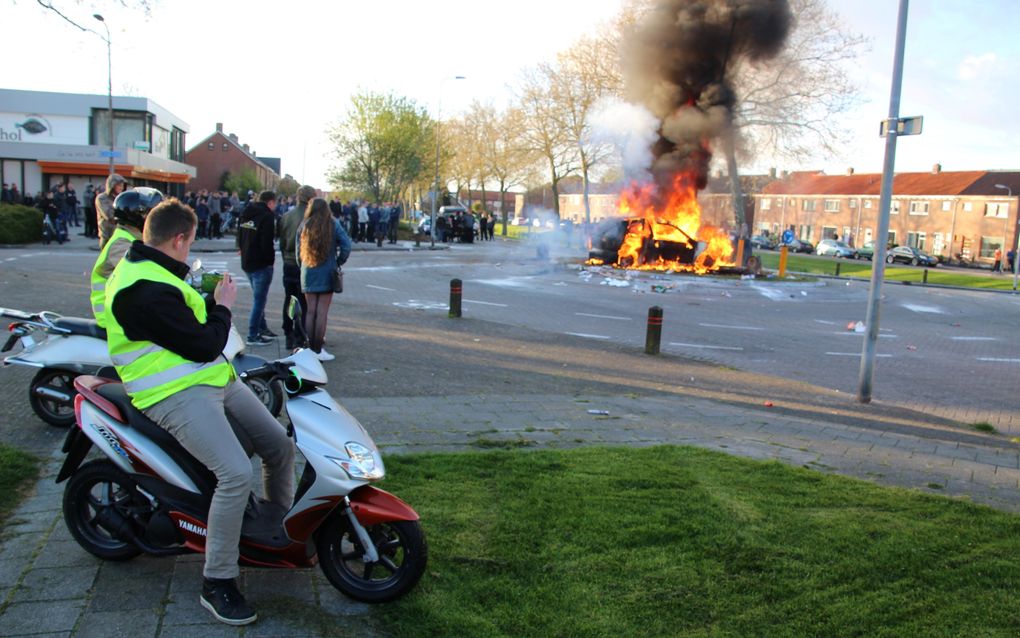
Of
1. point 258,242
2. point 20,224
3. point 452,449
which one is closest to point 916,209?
point 20,224

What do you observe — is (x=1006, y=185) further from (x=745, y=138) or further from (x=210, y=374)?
(x=210, y=374)

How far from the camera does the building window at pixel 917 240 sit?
2758 inches

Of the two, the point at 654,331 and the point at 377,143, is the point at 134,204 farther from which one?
the point at 377,143

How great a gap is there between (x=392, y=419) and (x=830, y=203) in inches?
3121

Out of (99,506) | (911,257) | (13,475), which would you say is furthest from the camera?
(911,257)

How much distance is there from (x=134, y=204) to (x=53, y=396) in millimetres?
2377

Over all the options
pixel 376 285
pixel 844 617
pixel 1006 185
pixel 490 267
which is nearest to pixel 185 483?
pixel 844 617

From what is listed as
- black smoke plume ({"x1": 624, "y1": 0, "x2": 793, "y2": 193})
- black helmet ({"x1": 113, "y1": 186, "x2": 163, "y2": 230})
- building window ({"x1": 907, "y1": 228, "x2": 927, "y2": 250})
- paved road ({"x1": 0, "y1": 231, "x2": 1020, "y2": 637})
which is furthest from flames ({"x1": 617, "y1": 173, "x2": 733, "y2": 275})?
building window ({"x1": 907, "y1": 228, "x2": 927, "y2": 250})

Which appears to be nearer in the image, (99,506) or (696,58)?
(99,506)

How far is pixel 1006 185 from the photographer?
6450 cm

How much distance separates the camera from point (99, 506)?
358 cm

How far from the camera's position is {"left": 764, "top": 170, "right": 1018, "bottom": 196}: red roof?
220ft

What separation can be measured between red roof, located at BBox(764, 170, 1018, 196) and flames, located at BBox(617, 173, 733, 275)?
3589cm

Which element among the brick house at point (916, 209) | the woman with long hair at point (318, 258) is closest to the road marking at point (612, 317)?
the woman with long hair at point (318, 258)
